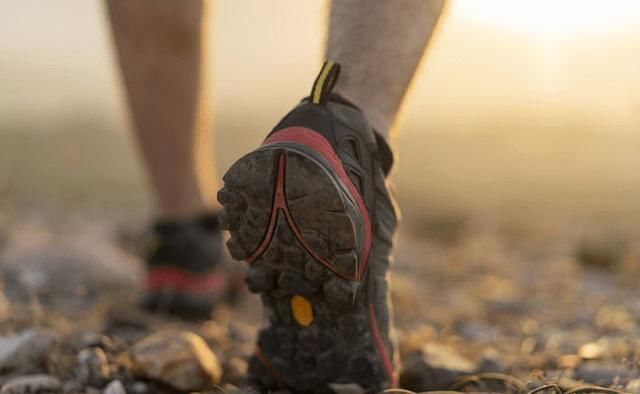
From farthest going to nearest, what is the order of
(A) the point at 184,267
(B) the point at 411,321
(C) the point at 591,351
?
1. (B) the point at 411,321
2. (A) the point at 184,267
3. (C) the point at 591,351

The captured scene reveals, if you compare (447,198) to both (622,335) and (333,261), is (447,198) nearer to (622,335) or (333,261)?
(622,335)

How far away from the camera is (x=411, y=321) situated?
9.82 ft

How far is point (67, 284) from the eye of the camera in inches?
130

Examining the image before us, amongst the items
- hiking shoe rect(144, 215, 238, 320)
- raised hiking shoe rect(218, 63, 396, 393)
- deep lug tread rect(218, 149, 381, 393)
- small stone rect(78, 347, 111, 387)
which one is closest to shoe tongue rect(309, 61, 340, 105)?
raised hiking shoe rect(218, 63, 396, 393)

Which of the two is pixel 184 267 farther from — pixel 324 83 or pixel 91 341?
pixel 324 83

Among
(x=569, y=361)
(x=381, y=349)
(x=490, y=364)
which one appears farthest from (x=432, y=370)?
(x=569, y=361)

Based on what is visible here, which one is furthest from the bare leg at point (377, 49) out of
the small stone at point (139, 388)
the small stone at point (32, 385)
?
the small stone at point (32, 385)

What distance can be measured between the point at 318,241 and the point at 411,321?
169cm

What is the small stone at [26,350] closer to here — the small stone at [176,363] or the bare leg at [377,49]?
the small stone at [176,363]

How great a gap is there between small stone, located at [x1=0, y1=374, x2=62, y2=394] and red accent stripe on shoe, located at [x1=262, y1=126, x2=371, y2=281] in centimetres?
78

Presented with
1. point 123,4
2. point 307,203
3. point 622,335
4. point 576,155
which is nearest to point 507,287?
point 622,335

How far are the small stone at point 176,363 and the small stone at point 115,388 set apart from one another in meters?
0.08

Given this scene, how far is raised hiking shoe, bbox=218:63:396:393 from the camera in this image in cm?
137

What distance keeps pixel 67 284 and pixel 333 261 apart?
2.24m
